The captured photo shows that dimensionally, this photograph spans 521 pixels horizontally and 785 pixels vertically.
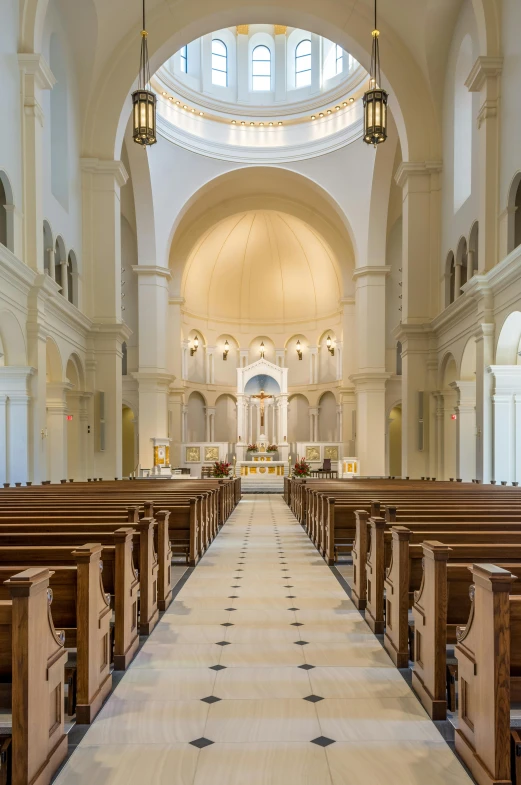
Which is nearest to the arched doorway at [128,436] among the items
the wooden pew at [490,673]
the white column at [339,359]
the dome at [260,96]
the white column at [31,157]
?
the white column at [339,359]

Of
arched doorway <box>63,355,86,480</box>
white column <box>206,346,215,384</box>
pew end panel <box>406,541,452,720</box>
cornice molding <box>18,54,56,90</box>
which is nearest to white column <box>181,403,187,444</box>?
white column <box>206,346,215,384</box>

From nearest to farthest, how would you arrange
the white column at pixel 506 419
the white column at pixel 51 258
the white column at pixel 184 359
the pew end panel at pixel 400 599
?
the pew end panel at pixel 400 599 → the white column at pixel 506 419 → the white column at pixel 51 258 → the white column at pixel 184 359

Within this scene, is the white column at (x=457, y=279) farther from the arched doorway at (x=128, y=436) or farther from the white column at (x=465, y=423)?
the arched doorway at (x=128, y=436)

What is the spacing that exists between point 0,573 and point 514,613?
261cm

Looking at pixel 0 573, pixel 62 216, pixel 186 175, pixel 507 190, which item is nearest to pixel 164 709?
pixel 0 573

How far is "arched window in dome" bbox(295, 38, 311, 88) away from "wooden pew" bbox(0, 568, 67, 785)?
26119 millimetres

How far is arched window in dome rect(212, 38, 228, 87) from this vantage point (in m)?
25.5

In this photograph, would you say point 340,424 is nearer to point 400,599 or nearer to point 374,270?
point 374,270

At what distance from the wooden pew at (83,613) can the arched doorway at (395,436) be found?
2430 centimetres

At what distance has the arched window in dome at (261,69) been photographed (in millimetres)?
26141

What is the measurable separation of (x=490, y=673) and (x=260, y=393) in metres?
25.6

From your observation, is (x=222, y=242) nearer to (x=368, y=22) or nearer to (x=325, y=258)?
(x=325, y=258)

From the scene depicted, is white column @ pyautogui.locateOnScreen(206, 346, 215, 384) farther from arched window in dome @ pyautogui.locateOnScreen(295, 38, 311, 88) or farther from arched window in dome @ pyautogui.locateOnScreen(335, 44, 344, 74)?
arched window in dome @ pyautogui.locateOnScreen(335, 44, 344, 74)

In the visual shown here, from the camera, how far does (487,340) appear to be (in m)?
12.5
